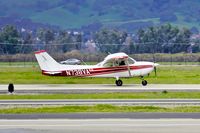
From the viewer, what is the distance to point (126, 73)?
5819 centimetres

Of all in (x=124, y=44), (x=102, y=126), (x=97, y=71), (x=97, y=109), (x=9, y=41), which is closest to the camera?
(x=102, y=126)

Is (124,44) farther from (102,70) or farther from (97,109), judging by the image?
(97,109)

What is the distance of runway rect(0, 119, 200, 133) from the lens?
898 inches

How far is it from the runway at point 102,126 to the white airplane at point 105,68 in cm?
3110

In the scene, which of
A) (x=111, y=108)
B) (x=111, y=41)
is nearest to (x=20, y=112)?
(x=111, y=108)

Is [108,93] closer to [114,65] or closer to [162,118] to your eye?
[114,65]

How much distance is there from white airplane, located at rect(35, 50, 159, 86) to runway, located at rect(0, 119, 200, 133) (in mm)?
31103

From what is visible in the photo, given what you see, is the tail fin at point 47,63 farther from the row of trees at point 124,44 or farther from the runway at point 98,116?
the row of trees at point 124,44

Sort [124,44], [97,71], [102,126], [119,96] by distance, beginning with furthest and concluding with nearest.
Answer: [124,44] < [97,71] < [119,96] < [102,126]

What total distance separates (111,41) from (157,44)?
2329cm

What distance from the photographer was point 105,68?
58375 mm

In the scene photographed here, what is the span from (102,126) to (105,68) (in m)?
34.3

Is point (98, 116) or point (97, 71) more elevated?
point (97, 71)

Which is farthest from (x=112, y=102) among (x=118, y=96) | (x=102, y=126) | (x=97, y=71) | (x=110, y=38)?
(x=110, y=38)
